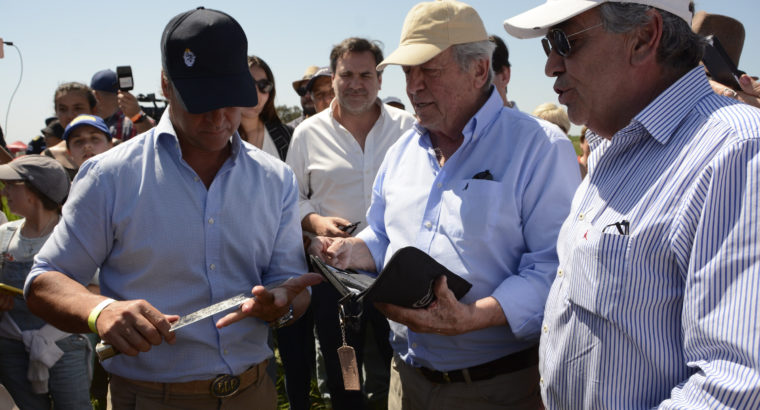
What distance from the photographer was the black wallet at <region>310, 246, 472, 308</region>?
1.94 metres

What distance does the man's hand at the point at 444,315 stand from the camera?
2107 millimetres

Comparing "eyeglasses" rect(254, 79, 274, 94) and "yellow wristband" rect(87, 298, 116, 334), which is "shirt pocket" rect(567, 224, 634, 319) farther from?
"eyeglasses" rect(254, 79, 274, 94)

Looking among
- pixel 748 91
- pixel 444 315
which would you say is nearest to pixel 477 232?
pixel 444 315

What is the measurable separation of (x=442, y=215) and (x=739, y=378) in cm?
138

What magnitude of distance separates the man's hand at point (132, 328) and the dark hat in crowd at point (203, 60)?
745 millimetres

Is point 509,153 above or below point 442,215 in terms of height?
above

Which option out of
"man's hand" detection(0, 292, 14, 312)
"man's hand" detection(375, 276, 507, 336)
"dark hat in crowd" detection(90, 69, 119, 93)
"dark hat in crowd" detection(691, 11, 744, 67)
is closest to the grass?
"man's hand" detection(0, 292, 14, 312)

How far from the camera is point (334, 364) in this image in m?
4.32

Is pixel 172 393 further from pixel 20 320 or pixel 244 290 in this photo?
pixel 20 320


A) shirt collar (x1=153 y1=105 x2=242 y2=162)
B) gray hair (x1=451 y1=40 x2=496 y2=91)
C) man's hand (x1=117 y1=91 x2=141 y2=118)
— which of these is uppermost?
gray hair (x1=451 y1=40 x2=496 y2=91)

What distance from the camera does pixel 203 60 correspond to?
2125 mm

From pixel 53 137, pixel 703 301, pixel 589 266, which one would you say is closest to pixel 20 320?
pixel 589 266

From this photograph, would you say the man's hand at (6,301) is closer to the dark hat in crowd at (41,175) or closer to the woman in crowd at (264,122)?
the dark hat in crowd at (41,175)

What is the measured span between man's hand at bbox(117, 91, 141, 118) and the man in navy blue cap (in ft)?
12.3
